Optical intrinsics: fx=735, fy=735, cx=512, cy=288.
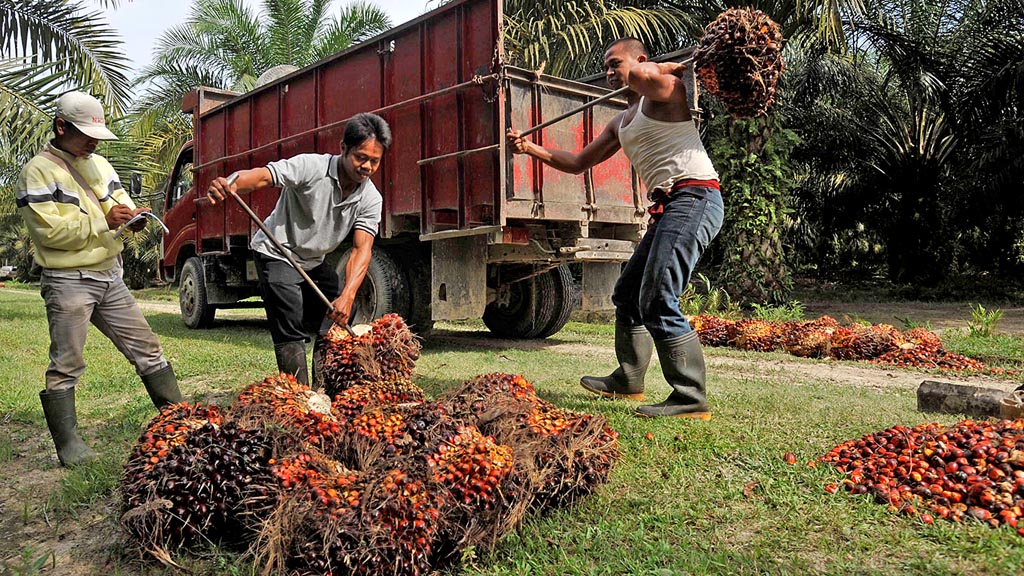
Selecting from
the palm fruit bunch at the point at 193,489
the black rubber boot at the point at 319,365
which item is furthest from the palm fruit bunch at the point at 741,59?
the palm fruit bunch at the point at 193,489

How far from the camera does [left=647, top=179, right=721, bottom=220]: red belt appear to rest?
4203mm

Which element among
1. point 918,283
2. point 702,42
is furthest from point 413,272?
point 918,283

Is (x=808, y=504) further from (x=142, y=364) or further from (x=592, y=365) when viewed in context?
(x=592, y=365)

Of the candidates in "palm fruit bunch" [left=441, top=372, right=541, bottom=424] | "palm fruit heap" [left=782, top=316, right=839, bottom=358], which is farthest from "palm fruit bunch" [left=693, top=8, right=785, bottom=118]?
"palm fruit heap" [left=782, top=316, right=839, bottom=358]

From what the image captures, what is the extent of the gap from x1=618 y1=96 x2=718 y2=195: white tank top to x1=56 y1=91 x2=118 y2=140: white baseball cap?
9.45 ft

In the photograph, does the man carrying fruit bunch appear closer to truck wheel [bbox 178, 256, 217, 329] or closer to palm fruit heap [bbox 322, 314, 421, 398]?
palm fruit heap [bbox 322, 314, 421, 398]

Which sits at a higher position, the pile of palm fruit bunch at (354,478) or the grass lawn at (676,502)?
the pile of palm fruit bunch at (354,478)

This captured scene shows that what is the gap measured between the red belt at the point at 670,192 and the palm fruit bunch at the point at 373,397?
1761mm

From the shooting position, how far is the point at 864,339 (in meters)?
7.46

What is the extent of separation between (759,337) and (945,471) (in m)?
5.35

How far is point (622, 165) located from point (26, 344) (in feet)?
24.5

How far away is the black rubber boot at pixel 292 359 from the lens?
4.44 m

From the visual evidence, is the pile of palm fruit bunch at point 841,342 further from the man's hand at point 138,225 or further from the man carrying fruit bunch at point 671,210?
the man's hand at point 138,225

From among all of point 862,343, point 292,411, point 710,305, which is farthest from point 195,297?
point 862,343
